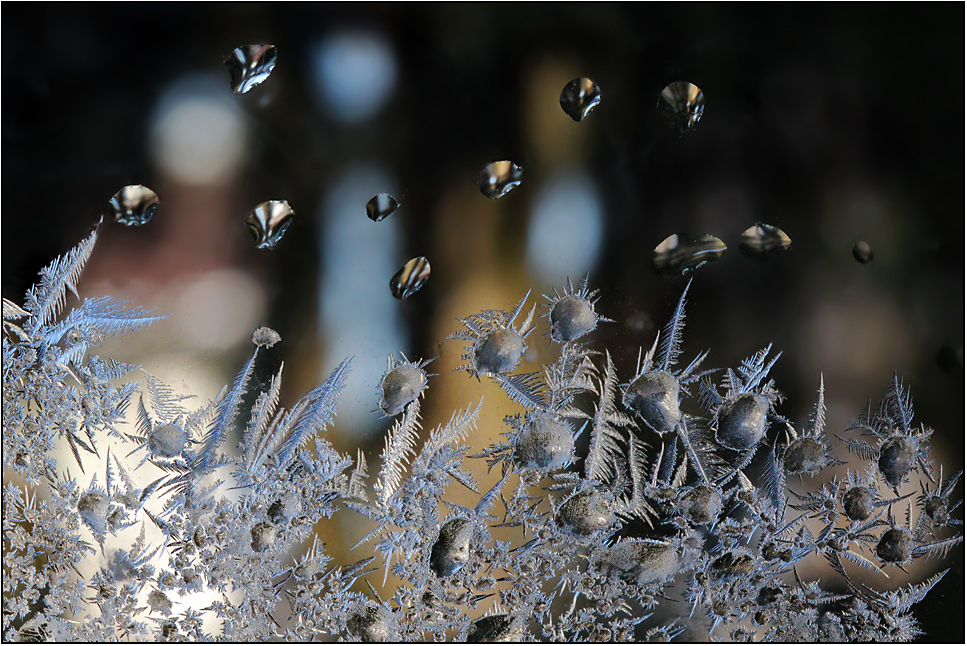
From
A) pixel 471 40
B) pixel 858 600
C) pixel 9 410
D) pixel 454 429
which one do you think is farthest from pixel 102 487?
pixel 858 600

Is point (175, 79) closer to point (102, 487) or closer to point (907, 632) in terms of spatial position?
point (102, 487)

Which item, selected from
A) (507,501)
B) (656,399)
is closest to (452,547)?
(507,501)

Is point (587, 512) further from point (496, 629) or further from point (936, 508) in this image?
point (936, 508)

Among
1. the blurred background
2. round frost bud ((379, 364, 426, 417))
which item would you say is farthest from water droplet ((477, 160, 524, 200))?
round frost bud ((379, 364, 426, 417))

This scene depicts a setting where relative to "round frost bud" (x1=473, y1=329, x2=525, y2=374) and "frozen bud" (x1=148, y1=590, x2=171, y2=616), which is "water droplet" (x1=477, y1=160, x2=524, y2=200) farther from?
"frozen bud" (x1=148, y1=590, x2=171, y2=616)

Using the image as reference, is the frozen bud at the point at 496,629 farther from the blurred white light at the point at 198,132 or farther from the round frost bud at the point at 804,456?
the blurred white light at the point at 198,132

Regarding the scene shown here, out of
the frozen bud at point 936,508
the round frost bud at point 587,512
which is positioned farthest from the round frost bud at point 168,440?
the frozen bud at point 936,508
